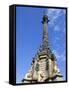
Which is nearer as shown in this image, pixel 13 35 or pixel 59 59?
pixel 13 35

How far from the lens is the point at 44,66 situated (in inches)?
69.9

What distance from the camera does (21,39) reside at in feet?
5.67

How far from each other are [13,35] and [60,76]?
14.2 inches

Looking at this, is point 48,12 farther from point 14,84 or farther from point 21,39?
point 14,84

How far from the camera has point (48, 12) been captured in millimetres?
1789

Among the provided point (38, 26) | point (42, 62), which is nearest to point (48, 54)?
point (42, 62)

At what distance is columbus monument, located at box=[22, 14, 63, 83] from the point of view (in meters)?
1.76

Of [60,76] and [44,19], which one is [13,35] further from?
[60,76]

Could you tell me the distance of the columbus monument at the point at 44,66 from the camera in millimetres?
1756

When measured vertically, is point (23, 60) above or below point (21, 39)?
below
